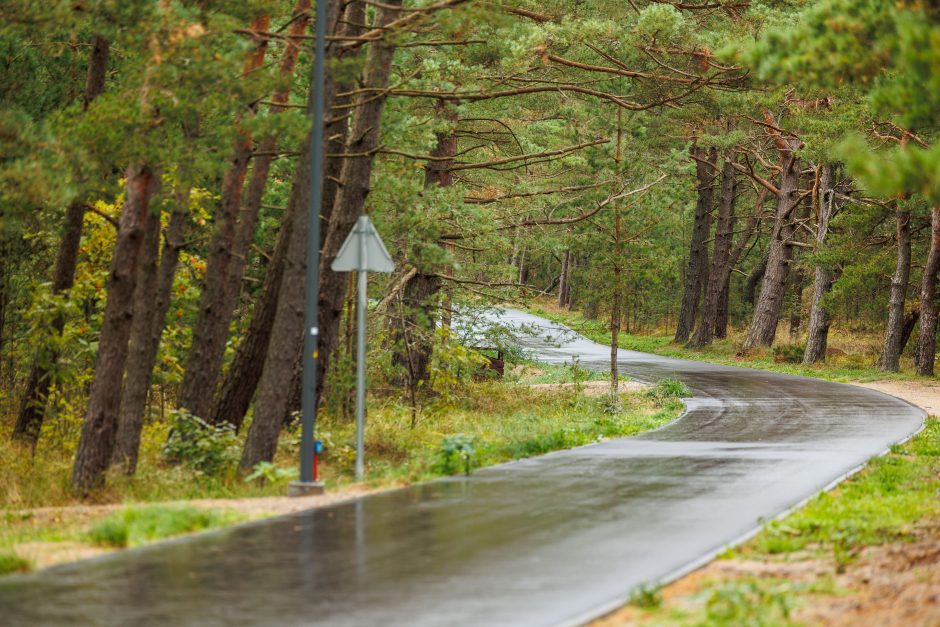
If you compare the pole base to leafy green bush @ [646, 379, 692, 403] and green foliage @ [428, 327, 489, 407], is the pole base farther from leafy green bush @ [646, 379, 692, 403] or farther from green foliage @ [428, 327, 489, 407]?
leafy green bush @ [646, 379, 692, 403]

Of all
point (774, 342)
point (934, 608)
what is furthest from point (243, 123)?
point (774, 342)

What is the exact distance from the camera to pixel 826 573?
8.91m

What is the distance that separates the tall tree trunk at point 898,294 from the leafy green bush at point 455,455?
1031 inches

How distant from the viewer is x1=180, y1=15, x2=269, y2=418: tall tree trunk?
19.9 metres

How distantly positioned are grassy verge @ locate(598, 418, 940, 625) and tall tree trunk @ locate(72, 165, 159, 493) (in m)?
9.66

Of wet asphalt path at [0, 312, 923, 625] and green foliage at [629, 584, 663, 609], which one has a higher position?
green foliage at [629, 584, 663, 609]

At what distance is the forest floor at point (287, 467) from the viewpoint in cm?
1077

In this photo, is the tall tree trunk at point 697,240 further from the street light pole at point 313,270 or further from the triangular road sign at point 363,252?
the street light pole at point 313,270

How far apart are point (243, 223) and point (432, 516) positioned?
10.5m

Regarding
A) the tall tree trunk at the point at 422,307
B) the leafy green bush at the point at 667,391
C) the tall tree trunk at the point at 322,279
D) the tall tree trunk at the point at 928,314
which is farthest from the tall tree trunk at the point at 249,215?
the tall tree trunk at the point at 928,314

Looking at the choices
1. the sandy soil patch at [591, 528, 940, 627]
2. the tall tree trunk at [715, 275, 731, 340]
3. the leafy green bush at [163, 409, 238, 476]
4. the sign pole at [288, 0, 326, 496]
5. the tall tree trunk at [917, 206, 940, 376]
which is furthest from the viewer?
the tall tree trunk at [715, 275, 731, 340]

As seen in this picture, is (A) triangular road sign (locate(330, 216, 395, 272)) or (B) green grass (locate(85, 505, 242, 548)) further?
(A) triangular road sign (locate(330, 216, 395, 272))

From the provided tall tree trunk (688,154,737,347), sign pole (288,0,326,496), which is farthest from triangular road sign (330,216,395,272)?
tall tree trunk (688,154,737,347)

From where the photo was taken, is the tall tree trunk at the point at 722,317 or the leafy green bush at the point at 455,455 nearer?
the leafy green bush at the point at 455,455
